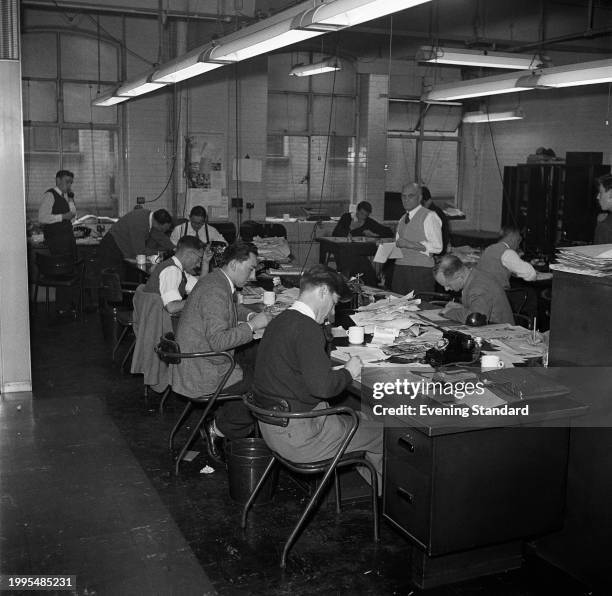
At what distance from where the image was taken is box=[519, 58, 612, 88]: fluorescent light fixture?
6.37m

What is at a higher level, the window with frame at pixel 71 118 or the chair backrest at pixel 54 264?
the window with frame at pixel 71 118

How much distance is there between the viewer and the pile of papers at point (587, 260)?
10.9 ft

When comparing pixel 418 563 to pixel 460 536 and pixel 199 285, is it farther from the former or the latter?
pixel 199 285

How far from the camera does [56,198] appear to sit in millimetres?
9305

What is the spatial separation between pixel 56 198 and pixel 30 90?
2329 millimetres

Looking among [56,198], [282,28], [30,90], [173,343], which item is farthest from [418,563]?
[30,90]

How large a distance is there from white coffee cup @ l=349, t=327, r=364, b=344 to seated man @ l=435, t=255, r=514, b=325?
0.85 metres

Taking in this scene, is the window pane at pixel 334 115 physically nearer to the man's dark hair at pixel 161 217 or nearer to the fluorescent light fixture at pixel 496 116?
the fluorescent light fixture at pixel 496 116

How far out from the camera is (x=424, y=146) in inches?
557

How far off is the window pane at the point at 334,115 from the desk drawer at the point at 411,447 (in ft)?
33.4

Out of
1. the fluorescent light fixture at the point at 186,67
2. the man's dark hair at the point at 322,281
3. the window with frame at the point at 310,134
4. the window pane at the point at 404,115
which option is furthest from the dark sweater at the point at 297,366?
the window pane at the point at 404,115

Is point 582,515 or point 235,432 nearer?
point 582,515

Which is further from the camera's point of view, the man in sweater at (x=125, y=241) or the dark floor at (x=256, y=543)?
the man in sweater at (x=125, y=241)

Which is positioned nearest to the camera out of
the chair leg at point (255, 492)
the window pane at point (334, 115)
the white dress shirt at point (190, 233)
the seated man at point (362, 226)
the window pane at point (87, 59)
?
the chair leg at point (255, 492)
